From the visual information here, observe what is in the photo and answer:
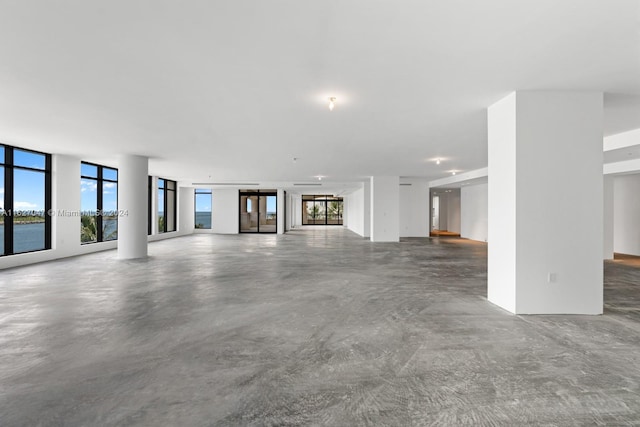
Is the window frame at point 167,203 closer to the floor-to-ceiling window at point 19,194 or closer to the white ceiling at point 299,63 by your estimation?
the floor-to-ceiling window at point 19,194

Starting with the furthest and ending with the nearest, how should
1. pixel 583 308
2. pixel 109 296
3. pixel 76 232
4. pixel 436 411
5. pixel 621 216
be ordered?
pixel 621 216, pixel 76 232, pixel 109 296, pixel 583 308, pixel 436 411

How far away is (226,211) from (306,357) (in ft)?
61.2

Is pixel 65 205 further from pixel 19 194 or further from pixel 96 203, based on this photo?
pixel 96 203

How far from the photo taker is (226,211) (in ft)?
67.9

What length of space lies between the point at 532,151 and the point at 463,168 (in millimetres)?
8591

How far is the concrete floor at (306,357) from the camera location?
2264mm

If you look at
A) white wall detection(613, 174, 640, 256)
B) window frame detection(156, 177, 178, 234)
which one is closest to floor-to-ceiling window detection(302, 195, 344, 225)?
window frame detection(156, 177, 178, 234)

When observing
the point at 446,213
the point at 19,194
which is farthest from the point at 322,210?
the point at 19,194

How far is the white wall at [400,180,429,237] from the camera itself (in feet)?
56.2

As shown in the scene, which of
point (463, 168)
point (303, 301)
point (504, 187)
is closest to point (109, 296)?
point (303, 301)

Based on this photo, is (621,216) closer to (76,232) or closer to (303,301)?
(303,301)

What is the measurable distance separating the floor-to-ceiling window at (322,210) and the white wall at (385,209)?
16871mm

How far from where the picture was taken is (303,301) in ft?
16.6

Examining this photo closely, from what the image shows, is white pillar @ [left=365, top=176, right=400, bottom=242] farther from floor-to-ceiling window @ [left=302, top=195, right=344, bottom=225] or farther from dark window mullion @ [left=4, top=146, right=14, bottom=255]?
floor-to-ceiling window @ [left=302, top=195, right=344, bottom=225]
